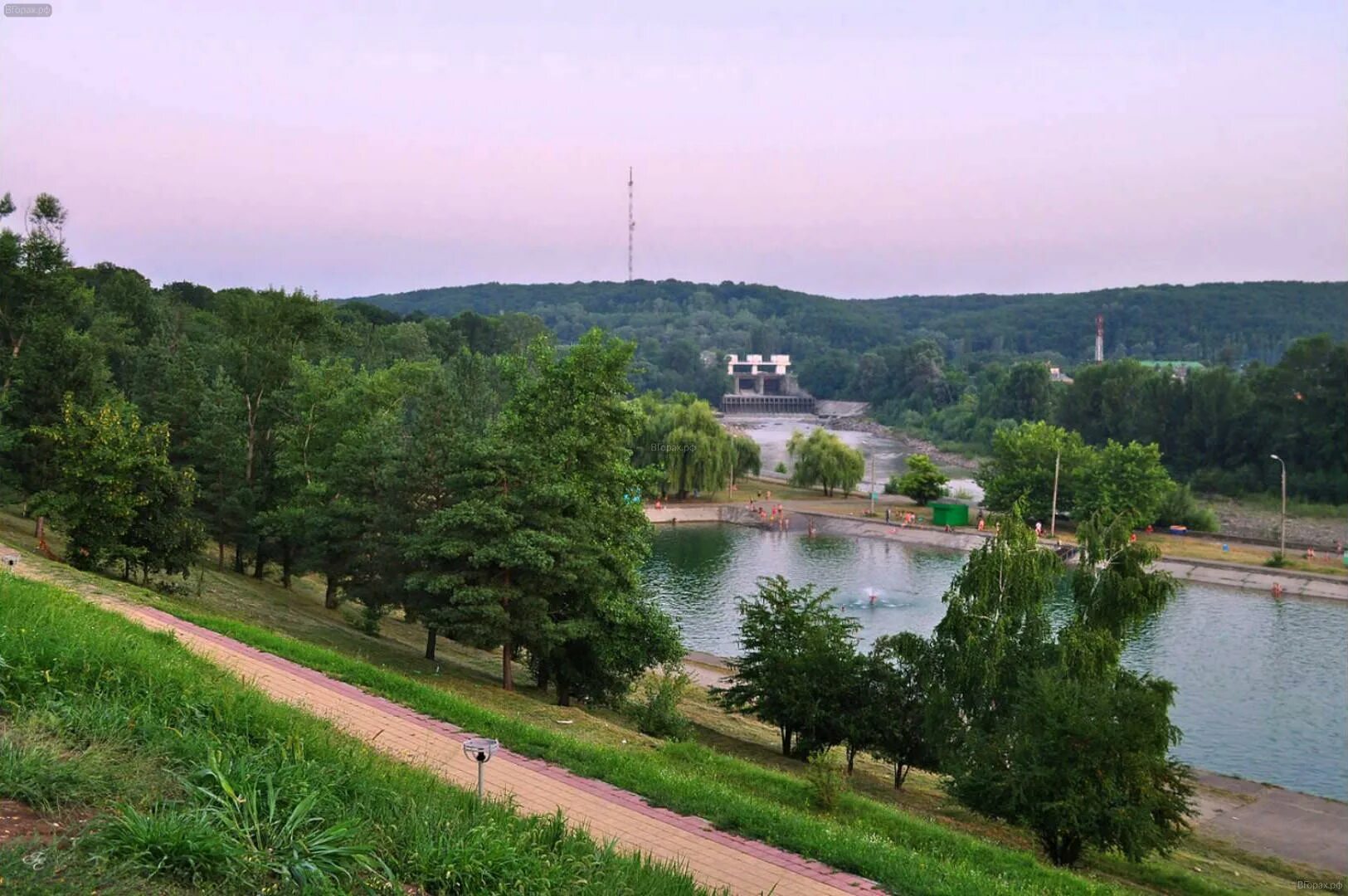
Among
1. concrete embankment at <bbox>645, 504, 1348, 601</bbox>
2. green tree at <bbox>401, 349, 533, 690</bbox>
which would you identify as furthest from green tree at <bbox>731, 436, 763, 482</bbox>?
green tree at <bbox>401, 349, 533, 690</bbox>

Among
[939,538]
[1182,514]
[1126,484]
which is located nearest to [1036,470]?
[1126,484]

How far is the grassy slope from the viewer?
31.1ft

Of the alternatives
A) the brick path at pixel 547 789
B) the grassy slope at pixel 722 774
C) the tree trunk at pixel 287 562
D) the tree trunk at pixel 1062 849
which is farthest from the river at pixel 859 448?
the brick path at pixel 547 789

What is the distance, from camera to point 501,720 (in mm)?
11805

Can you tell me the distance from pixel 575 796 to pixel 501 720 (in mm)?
2279

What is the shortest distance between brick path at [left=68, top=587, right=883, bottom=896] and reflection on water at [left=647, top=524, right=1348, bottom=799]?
50.4 feet

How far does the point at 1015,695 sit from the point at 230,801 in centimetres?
1251

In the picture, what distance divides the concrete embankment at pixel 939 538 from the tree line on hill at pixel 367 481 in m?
22.5

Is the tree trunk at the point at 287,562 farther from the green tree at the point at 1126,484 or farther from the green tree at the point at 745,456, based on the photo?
the green tree at the point at 745,456

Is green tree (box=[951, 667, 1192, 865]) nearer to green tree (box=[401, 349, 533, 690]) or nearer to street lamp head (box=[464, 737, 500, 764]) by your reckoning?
street lamp head (box=[464, 737, 500, 764])

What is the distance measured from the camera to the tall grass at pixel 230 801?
5.30 m

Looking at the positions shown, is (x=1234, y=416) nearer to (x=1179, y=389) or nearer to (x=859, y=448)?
(x=1179, y=389)

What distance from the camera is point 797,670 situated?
17922 mm

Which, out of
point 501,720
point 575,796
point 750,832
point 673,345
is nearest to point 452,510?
point 501,720
